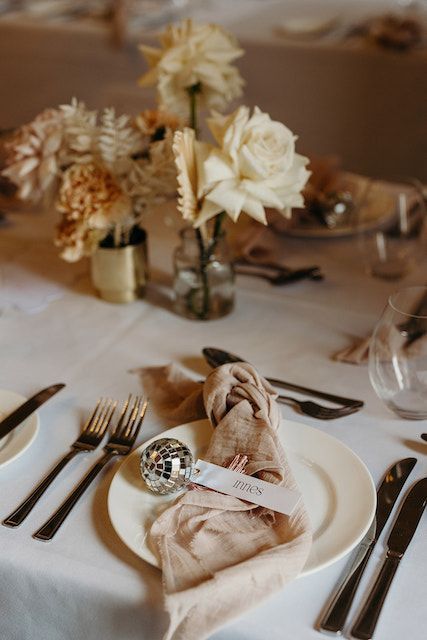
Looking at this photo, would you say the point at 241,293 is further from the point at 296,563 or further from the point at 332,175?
the point at 296,563

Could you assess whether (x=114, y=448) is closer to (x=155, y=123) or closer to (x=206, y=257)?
(x=206, y=257)

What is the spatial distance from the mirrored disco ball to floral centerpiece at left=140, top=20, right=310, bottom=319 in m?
0.36

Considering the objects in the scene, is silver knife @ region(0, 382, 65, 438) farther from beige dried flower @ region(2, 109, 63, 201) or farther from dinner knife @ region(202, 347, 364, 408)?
beige dried flower @ region(2, 109, 63, 201)

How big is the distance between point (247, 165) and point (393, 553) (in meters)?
0.53

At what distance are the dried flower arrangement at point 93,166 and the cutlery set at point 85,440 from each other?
28cm

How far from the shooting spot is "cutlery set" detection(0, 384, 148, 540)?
80cm

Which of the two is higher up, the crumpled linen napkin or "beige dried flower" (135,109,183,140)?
"beige dried flower" (135,109,183,140)

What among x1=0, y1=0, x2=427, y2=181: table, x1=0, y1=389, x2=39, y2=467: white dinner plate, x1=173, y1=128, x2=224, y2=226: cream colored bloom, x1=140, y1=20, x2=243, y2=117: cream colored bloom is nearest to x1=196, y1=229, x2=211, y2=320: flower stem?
x1=173, y1=128, x2=224, y2=226: cream colored bloom

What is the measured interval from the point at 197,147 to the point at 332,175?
23.8 inches

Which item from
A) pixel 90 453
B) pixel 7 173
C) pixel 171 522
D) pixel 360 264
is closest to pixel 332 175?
pixel 360 264

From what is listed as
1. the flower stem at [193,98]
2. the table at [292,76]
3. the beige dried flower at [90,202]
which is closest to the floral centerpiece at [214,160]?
the flower stem at [193,98]

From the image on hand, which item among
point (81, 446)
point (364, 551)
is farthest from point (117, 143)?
point (364, 551)

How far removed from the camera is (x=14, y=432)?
37.0 inches

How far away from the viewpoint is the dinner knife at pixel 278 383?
101 centimetres
